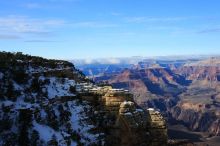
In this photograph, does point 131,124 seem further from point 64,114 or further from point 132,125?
point 64,114

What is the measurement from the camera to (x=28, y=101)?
39.2m

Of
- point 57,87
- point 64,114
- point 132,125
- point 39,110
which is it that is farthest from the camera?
point 57,87

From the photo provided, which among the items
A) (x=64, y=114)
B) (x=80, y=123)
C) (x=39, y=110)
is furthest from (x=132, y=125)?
(x=39, y=110)

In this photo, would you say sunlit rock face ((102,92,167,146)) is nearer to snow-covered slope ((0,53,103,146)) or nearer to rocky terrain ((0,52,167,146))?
rocky terrain ((0,52,167,146))

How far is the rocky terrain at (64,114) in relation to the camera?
36.2 m

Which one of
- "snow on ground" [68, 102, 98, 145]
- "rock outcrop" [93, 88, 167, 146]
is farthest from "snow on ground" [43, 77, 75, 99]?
"rock outcrop" [93, 88, 167, 146]

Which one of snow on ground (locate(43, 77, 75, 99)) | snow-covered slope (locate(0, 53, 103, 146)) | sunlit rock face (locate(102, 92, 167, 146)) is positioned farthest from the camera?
snow on ground (locate(43, 77, 75, 99))

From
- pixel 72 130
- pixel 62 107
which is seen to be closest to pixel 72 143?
pixel 72 130

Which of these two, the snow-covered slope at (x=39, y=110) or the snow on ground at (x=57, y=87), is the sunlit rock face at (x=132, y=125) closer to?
the snow-covered slope at (x=39, y=110)

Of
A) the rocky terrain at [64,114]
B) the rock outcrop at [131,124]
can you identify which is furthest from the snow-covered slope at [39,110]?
the rock outcrop at [131,124]

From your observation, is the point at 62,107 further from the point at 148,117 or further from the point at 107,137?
the point at 148,117

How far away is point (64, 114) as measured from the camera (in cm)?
4019

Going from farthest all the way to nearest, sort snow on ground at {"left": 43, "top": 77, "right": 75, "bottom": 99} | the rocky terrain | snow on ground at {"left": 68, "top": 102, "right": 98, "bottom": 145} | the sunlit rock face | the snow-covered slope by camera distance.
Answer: snow on ground at {"left": 43, "top": 77, "right": 75, "bottom": 99}, the sunlit rock face, snow on ground at {"left": 68, "top": 102, "right": 98, "bottom": 145}, the rocky terrain, the snow-covered slope

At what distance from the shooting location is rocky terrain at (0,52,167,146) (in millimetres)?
36188
